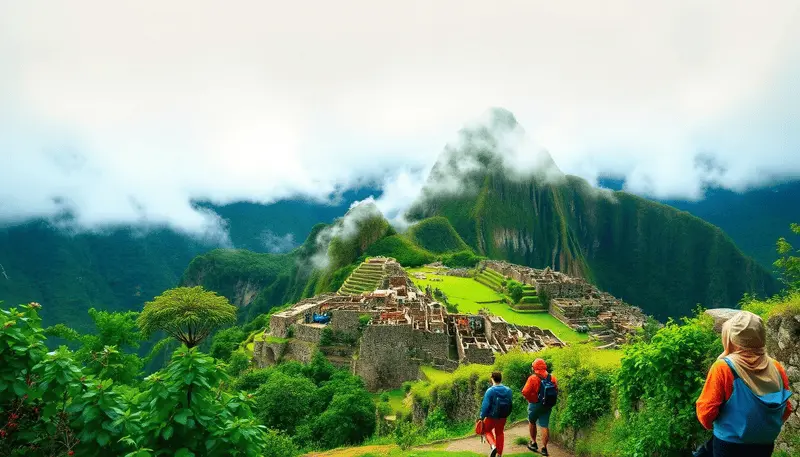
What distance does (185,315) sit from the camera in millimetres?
24125

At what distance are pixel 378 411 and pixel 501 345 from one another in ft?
29.9

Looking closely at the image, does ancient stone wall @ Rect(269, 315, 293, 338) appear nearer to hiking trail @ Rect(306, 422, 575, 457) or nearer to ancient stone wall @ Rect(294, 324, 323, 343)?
ancient stone wall @ Rect(294, 324, 323, 343)

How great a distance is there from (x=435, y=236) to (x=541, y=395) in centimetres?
12337

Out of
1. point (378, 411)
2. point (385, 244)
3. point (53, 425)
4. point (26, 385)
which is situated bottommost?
point (378, 411)

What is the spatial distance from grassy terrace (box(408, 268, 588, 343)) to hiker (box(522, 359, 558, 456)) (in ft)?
98.1

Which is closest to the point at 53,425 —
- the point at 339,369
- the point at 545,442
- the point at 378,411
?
the point at 545,442

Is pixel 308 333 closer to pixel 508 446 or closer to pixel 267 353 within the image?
pixel 267 353

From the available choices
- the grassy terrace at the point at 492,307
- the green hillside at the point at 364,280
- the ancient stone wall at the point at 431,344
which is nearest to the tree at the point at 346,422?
the ancient stone wall at the point at 431,344

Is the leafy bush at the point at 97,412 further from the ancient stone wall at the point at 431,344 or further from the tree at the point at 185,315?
the tree at the point at 185,315

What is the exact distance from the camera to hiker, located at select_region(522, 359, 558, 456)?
7.65 m

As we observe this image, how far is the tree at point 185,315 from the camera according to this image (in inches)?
932

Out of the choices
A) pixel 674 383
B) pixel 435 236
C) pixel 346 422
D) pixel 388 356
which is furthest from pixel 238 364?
pixel 435 236

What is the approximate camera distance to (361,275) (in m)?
55.5

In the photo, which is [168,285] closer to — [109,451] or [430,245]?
[430,245]
